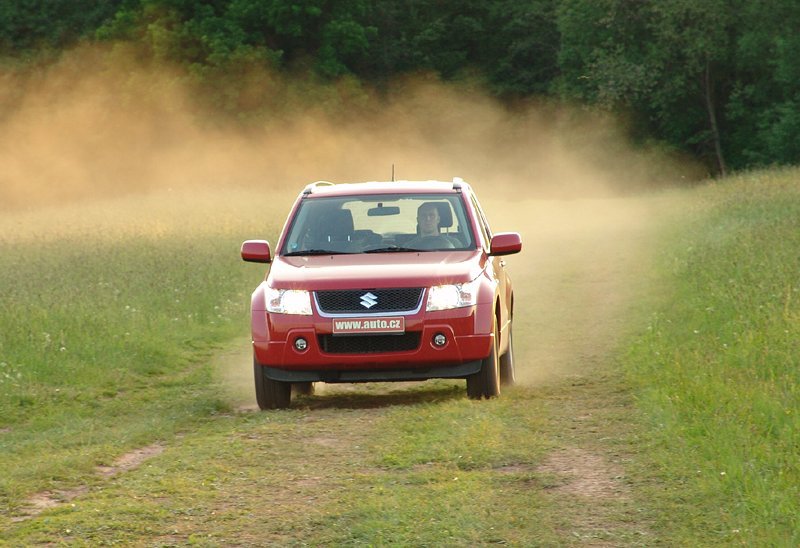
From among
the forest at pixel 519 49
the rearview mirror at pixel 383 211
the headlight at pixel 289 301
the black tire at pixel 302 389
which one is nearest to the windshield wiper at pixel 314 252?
the rearview mirror at pixel 383 211

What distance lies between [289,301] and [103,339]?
455 cm

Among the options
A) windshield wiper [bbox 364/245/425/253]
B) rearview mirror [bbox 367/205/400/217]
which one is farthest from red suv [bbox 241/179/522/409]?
rearview mirror [bbox 367/205/400/217]

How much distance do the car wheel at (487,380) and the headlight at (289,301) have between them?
130 cm

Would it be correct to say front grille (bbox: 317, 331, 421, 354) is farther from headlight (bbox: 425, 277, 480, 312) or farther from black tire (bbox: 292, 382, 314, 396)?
black tire (bbox: 292, 382, 314, 396)

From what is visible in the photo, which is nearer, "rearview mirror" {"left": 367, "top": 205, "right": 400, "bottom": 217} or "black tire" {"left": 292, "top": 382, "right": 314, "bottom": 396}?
"rearview mirror" {"left": 367, "top": 205, "right": 400, "bottom": 217}

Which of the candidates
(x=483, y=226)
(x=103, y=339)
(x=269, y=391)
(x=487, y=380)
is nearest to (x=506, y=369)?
(x=487, y=380)

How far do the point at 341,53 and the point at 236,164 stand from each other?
6543 mm

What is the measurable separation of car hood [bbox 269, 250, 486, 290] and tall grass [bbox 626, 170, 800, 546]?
1.61 meters

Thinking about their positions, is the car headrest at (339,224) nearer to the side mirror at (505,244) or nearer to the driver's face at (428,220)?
the driver's face at (428,220)

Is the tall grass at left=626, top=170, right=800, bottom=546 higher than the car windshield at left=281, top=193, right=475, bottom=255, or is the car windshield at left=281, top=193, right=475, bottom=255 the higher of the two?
the car windshield at left=281, top=193, right=475, bottom=255

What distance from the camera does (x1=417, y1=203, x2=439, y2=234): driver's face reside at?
40.3 feet

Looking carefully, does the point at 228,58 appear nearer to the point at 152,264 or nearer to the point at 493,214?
the point at 493,214

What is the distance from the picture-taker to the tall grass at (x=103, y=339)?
10.5 m

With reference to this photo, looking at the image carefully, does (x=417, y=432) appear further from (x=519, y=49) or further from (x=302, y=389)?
(x=519, y=49)
